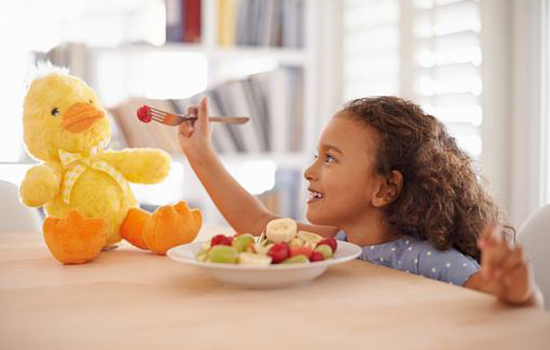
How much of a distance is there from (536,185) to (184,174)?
4.13 ft

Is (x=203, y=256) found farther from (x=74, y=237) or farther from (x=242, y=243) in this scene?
(x=74, y=237)

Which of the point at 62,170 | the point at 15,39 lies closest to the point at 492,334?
the point at 62,170

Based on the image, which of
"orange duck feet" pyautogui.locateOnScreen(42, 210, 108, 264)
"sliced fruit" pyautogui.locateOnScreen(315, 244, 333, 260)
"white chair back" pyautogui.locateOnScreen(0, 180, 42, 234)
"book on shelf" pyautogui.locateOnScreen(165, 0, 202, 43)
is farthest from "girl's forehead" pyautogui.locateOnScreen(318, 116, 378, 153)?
"book on shelf" pyautogui.locateOnScreen(165, 0, 202, 43)

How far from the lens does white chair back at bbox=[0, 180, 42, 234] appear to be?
145 centimetres

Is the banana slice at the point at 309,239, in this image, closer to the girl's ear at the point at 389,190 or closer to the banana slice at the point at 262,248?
the banana slice at the point at 262,248

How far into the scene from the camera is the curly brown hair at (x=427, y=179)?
1070 millimetres

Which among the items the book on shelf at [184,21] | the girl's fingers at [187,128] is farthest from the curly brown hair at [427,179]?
the book on shelf at [184,21]

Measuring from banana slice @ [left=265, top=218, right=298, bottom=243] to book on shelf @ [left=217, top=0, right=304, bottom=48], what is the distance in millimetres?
1685

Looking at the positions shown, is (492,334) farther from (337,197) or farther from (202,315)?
(337,197)

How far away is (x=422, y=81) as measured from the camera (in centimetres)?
222

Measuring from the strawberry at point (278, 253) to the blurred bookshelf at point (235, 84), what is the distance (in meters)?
1.53

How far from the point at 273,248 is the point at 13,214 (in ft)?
2.90

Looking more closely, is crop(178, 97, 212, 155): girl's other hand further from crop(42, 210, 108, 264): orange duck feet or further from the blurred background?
the blurred background

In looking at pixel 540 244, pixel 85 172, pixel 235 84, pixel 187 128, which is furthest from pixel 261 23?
pixel 540 244
